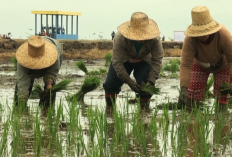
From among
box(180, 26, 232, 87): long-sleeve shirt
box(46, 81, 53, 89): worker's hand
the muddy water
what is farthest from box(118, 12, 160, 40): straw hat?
box(46, 81, 53, 89): worker's hand

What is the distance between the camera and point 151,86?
5.53 m

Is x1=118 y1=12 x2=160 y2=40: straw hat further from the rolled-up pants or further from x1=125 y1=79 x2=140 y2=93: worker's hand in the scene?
the rolled-up pants

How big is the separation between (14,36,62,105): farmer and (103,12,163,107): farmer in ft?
2.02

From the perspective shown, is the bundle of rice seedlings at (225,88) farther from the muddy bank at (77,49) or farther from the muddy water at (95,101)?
the muddy bank at (77,49)

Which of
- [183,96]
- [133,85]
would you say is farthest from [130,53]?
[183,96]

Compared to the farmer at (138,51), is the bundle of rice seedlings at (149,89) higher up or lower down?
lower down

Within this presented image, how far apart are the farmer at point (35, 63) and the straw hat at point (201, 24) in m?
1.36

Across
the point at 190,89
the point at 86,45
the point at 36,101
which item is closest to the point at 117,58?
the point at 190,89

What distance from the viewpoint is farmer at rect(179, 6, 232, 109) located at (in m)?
4.96

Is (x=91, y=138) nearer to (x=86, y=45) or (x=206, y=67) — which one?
(x=206, y=67)

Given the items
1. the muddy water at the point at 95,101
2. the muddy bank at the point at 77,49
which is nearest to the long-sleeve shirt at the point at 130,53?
the muddy water at the point at 95,101

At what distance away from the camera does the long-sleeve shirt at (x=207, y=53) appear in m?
5.12

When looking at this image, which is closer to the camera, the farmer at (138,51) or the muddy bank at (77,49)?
the farmer at (138,51)

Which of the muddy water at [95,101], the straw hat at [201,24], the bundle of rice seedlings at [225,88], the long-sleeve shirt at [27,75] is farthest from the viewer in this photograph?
the long-sleeve shirt at [27,75]
